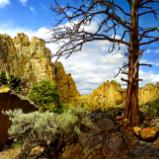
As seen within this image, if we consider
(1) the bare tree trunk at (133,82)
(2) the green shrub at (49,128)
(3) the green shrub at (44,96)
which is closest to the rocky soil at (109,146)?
(2) the green shrub at (49,128)

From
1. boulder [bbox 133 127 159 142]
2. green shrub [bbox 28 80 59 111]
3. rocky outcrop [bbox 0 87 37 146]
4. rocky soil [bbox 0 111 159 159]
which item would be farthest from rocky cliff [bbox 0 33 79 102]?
rocky soil [bbox 0 111 159 159]

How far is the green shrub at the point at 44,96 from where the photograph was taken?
3628 centimetres

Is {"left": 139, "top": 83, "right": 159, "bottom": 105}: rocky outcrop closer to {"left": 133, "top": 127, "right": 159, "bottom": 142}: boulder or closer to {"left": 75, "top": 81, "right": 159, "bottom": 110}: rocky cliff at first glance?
{"left": 75, "top": 81, "right": 159, "bottom": 110}: rocky cliff

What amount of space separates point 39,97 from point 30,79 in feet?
130

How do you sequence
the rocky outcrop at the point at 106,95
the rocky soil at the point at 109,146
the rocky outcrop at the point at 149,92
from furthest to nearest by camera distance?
the rocky outcrop at the point at 106,95 → the rocky outcrop at the point at 149,92 → the rocky soil at the point at 109,146

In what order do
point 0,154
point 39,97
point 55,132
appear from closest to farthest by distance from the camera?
point 55,132 < point 0,154 < point 39,97

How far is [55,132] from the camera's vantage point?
1412 cm

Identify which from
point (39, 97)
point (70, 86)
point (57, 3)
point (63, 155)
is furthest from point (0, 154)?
point (70, 86)

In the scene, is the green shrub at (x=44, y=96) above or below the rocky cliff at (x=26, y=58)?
below

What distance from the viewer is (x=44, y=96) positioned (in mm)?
37219

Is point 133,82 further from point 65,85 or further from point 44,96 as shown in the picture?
point 65,85

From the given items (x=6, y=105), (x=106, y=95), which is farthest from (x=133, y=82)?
(x=106, y=95)

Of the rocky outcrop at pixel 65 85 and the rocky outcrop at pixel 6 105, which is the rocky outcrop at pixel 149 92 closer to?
the rocky outcrop at pixel 6 105

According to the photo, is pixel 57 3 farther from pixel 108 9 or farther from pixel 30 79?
pixel 30 79
